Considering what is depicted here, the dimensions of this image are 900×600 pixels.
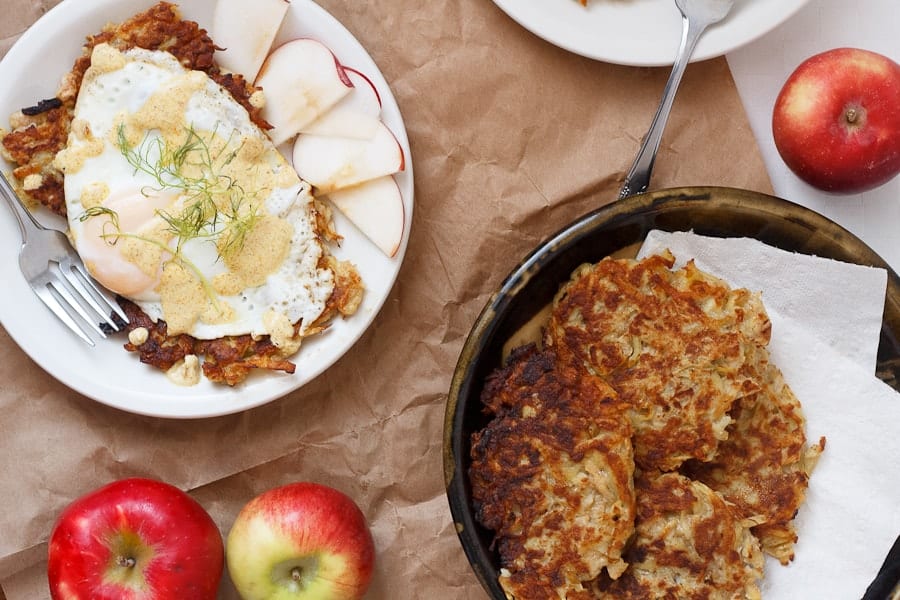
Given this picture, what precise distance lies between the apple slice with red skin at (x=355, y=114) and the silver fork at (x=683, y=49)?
0.83 meters

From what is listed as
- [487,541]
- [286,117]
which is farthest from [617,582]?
[286,117]

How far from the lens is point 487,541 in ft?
8.25

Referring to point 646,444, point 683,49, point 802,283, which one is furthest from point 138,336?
point 802,283

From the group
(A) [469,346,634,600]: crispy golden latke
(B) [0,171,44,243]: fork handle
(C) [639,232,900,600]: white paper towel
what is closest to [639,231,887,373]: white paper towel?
(C) [639,232,900,600]: white paper towel

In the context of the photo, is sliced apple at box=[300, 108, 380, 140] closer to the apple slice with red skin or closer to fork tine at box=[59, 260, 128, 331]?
the apple slice with red skin

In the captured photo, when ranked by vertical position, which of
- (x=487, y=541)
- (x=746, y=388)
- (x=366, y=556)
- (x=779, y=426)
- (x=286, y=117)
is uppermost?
(x=286, y=117)

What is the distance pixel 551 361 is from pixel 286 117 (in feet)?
3.65

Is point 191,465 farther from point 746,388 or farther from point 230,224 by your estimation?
point 746,388

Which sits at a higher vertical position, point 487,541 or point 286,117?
point 286,117

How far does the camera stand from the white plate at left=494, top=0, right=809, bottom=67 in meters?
2.66

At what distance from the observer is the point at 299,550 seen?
2590 millimetres

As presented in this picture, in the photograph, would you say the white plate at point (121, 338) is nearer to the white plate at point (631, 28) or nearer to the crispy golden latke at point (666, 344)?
the white plate at point (631, 28)

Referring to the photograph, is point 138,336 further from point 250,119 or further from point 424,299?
point 424,299

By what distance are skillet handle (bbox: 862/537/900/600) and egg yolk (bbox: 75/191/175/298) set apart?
2.36 meters
